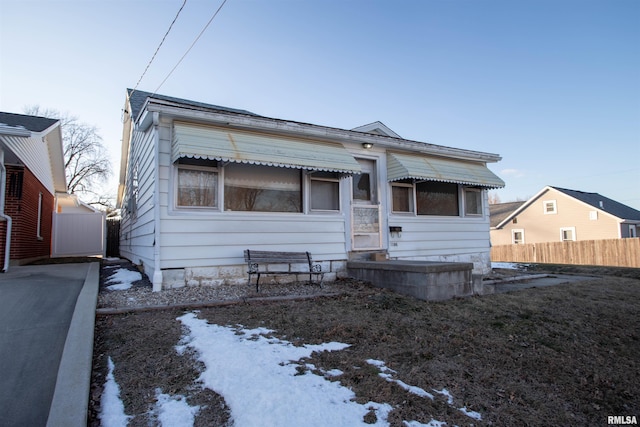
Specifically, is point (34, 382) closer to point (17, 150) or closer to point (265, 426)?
point (265, 426)

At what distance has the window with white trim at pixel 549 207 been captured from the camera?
1077 inches

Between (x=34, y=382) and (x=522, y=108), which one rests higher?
(x=522, y=108)

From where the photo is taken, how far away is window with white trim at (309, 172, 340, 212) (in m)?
7.85

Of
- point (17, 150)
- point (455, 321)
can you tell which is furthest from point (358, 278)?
point (17, 150)

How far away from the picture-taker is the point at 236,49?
28.5ft

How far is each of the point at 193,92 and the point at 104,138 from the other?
27.3 metres

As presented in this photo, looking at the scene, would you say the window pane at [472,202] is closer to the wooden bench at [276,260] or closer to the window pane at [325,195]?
the window pane at [325,195]

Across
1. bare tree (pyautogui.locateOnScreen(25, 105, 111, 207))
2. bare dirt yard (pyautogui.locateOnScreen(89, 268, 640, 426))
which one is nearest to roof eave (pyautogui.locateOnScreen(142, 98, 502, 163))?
bare dirt yard (pyautogui.locateOnScreen(89, 268, 640, 426))

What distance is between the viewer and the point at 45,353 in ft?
10.8

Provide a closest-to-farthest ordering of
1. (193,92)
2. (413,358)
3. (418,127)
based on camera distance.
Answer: (413,358), (193,92), (418,127)

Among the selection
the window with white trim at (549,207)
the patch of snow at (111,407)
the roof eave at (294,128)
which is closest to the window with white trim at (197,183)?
the roof eave at (294,128)

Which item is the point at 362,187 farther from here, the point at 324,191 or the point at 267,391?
the point at 267,391

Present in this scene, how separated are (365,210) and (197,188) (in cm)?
397

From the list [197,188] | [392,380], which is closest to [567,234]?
[197,188]
